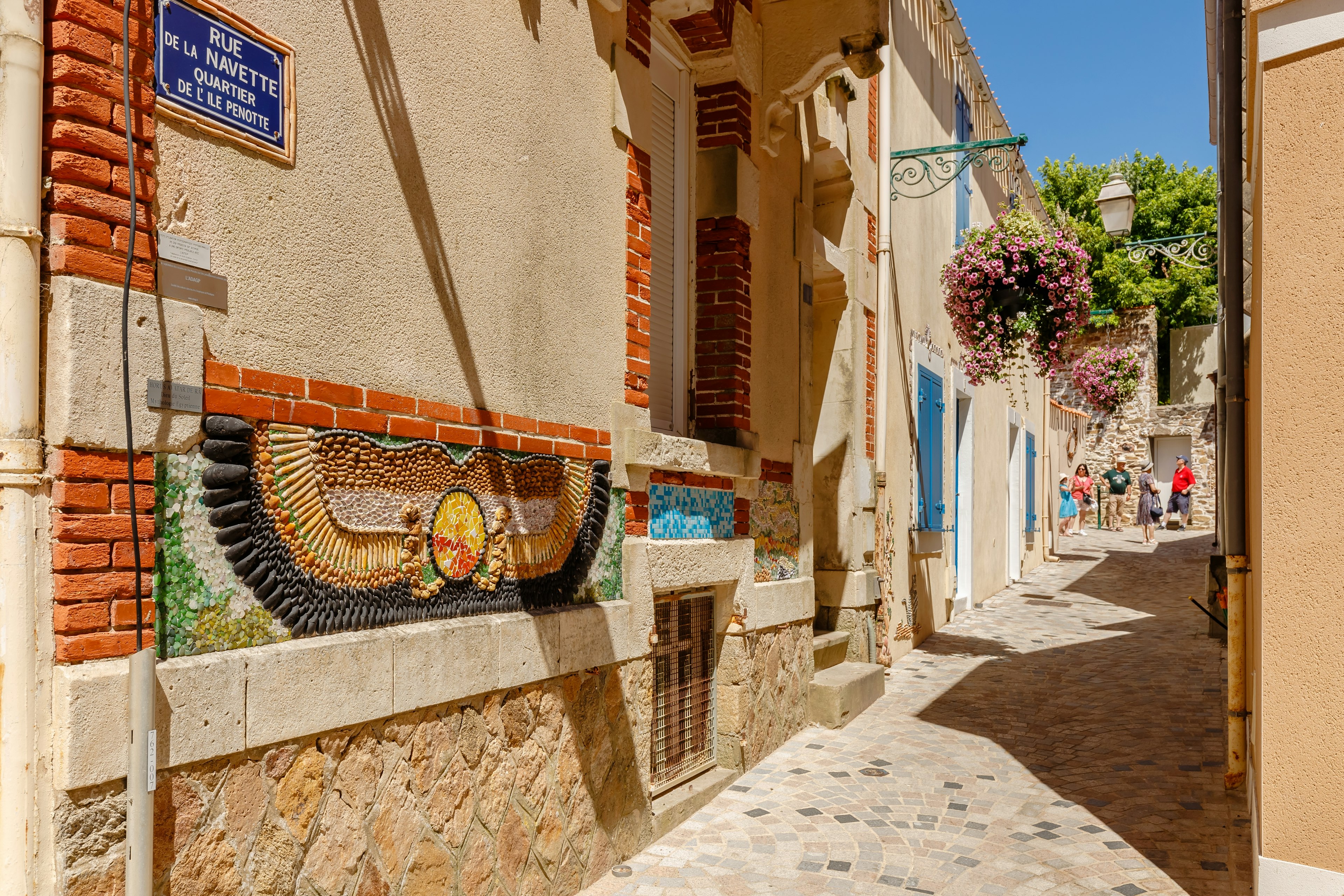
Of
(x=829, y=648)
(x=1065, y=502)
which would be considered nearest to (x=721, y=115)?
(x=829, y=648)

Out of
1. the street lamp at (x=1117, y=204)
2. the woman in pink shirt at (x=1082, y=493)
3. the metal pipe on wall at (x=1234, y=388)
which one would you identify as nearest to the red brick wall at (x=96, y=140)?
the metal pipe on wall at (x=1234, y=388)

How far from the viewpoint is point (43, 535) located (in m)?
2.18

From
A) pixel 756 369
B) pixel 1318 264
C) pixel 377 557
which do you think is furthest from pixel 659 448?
pixel 1318 264

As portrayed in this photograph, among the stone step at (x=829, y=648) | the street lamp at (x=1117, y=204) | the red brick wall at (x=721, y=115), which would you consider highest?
the street lamp at (x=1117, y=204)

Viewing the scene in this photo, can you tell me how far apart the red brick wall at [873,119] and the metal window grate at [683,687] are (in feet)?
16.7

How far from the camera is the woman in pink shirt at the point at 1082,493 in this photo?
2467 cm

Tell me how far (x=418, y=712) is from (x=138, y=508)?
1234 mm

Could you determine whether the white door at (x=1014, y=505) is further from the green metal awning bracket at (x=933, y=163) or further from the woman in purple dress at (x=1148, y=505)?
the green metal awning bracket at (x=933, y=163)

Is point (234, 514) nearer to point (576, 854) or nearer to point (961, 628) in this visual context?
point (576, 854)

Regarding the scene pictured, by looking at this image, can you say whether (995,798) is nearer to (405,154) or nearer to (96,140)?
(405,154)

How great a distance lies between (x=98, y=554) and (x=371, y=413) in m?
0.98

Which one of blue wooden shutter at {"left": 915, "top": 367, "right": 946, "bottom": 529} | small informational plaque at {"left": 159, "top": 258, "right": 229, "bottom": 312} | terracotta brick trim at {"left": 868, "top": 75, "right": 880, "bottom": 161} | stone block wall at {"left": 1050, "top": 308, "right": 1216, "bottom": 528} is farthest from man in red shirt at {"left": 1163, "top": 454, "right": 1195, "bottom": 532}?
small informational plaque at {"left": 159, "top": 258, "right": 229, "bottom": 312}

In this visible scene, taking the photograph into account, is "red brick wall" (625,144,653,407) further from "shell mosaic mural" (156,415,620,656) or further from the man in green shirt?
the man in green shirt

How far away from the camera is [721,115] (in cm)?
564
